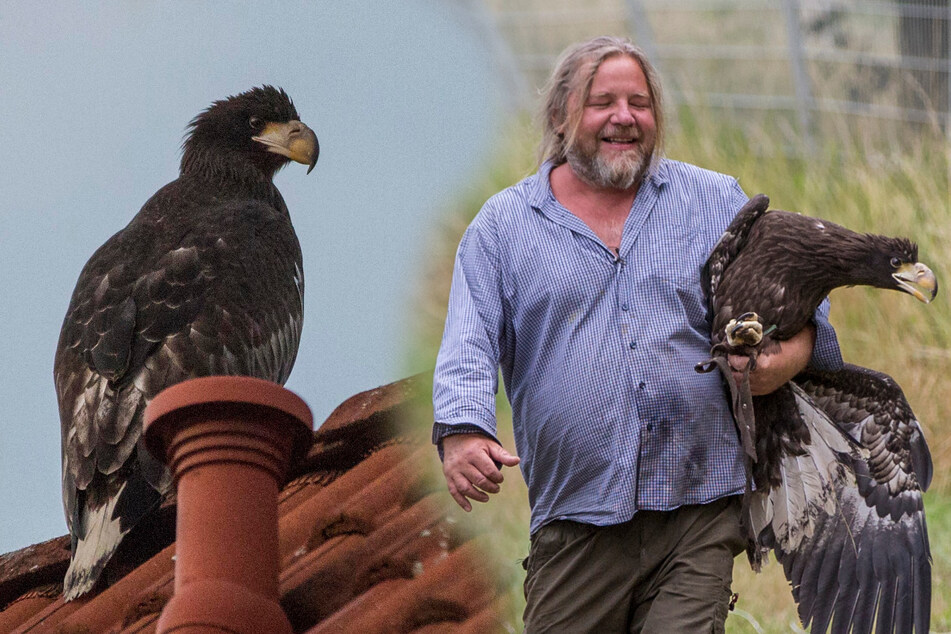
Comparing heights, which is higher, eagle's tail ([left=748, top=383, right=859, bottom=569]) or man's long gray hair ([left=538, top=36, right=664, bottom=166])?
man's long gray hair ([left=538, top=36, right=664, bottom=166])

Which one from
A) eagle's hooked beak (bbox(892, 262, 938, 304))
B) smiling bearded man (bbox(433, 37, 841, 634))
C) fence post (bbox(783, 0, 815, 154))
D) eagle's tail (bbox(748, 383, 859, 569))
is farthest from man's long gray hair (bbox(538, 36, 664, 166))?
fence post (bbox(783, 0, 815, 154))

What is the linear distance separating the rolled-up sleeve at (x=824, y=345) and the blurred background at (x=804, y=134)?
1.76 m

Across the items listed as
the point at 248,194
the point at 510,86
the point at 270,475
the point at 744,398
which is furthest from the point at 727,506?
the point at 510,86

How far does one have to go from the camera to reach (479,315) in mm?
3312

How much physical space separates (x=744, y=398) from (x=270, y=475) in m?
1.11

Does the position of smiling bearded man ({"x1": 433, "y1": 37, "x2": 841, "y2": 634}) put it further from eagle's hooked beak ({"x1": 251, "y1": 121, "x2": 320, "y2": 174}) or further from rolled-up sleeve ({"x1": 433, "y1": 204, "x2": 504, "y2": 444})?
eagle's hooked beak ({"x1": 251, "y1": 121, "x2": 320, "y2": 174})

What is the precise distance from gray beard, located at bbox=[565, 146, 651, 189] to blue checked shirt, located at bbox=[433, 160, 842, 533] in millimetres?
65

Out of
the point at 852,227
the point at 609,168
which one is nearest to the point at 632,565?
the point at 609,168

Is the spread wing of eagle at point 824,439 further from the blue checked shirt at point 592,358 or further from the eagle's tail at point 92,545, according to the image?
the eagle's tail at point 92,545

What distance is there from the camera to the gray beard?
340cm

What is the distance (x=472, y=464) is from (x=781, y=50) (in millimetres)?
6286

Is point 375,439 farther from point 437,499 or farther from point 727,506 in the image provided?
point 727,506

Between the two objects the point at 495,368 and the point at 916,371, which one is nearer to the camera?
the point at 495,368

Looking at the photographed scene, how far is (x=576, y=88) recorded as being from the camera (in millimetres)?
3475
